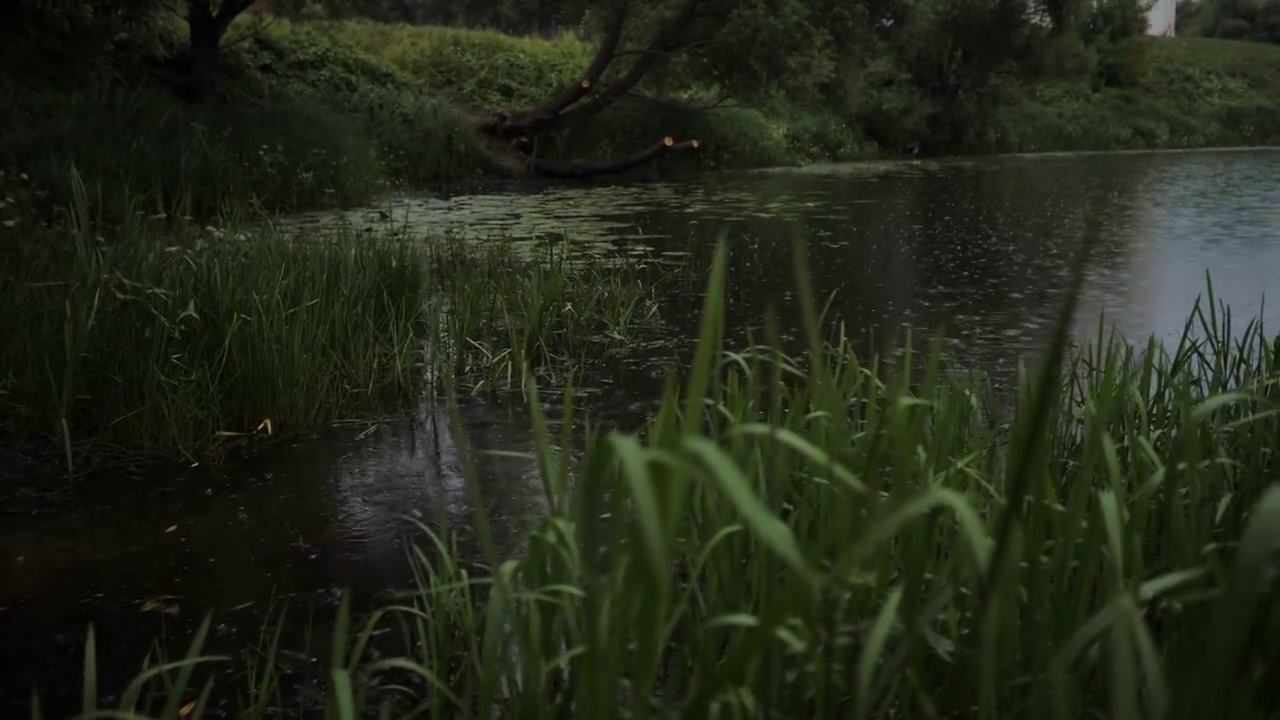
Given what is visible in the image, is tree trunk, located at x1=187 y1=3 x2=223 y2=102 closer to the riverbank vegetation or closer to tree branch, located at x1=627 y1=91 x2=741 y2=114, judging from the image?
the riverbank vegetation

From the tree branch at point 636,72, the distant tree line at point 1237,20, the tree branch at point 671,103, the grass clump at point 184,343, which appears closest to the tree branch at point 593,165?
the tree branch at point 636,72

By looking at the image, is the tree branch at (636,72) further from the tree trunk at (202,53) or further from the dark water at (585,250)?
the tree trunk at (202,53)

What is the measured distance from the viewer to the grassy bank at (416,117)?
7.26m

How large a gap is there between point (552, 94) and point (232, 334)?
46.3 ft

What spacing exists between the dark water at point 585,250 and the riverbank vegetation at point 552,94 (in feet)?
4.15

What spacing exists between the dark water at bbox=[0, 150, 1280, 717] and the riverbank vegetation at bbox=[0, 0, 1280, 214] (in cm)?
127

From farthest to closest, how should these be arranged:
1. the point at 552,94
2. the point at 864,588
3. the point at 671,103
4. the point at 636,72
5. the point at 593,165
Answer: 1. the point at 552,94
2. the point at 671,103
3. the point at 636,72
4. the point at 593,165
5. the point at 864,588

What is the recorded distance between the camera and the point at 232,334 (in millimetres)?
3535

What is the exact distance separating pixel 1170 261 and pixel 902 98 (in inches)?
572

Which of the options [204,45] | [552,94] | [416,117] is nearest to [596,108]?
[552,94]

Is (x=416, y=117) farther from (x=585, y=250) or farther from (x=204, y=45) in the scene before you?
(x=585, y=250)

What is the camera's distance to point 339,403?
382 cm

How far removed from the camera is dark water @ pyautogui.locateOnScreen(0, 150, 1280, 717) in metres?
2.48

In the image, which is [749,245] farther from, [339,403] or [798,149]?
[798,149]
